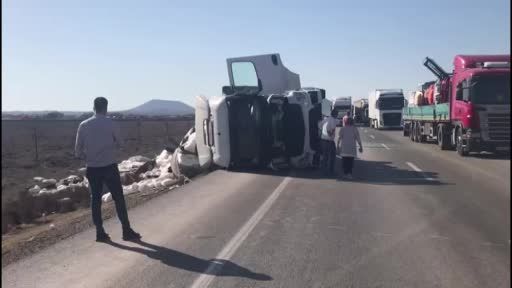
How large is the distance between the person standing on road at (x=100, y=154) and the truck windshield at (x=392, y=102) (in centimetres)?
3583

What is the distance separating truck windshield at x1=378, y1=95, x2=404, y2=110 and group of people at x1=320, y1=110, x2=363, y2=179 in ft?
90.4

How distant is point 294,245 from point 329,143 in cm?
797

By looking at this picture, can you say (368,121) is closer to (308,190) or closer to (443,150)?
(443,150)

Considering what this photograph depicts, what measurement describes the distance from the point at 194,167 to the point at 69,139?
34.6 metres

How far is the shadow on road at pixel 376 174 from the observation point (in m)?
13.4

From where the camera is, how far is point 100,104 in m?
7.39

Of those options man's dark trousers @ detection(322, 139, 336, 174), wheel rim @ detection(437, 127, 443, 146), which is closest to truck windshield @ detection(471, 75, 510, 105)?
man's dark trousers @ detection(322, 139, 336, 174)

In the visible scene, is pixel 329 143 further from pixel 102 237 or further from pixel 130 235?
pixel 102 237

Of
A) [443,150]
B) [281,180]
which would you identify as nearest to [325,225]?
[281,180]

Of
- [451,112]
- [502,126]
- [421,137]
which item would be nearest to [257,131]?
[451,112]

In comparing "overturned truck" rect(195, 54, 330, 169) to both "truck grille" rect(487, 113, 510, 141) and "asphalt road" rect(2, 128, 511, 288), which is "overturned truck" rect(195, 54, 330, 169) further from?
"truck grille" rect(487, 113, 510, 141)

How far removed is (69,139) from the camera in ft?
157

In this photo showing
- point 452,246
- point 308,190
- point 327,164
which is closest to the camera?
point 452,246

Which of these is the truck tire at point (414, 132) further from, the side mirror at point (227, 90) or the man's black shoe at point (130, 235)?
the man's black shoe at point (130, 235)
